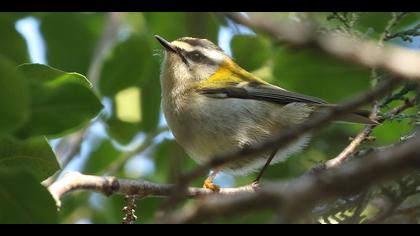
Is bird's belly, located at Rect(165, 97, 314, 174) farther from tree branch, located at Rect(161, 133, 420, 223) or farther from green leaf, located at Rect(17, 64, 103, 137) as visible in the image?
tree branch, located at Rect(161, 133, 420, 223)

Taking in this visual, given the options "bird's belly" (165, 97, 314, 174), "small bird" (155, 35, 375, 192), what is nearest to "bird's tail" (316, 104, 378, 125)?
"small bird" (155, 35, 375, 192)

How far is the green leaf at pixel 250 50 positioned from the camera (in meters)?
3.91

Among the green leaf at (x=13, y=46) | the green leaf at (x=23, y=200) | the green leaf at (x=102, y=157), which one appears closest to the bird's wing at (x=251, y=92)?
the green leaf at (x=102, y=157)

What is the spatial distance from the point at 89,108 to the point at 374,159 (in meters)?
1.09

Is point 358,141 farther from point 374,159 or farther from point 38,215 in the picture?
point 374,159

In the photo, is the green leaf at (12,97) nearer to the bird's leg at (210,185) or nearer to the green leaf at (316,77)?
the bird's leg at (210,185)

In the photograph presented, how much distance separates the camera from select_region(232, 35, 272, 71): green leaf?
3908 millimetres

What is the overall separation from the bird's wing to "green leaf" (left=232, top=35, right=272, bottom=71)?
0.35 meters

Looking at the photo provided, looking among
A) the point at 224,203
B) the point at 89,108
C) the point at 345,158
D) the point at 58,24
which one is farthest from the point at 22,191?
the point at 58,24

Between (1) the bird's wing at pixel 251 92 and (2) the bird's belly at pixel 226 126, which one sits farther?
(1) the bird's wing at pixel 251 92

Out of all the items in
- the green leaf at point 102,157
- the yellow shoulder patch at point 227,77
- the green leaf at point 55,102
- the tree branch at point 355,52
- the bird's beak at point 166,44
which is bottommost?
the green leaf at point 102,157

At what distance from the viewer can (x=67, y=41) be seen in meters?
3.84

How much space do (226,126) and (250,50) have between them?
2.08 ft

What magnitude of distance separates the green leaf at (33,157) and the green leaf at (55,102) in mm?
181
